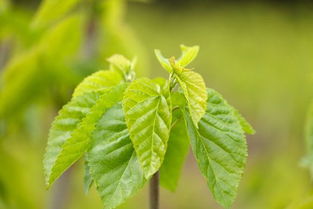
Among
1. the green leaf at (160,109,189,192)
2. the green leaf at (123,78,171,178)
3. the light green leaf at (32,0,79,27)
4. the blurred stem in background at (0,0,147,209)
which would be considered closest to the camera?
the green leaf at (123,78,171,178)

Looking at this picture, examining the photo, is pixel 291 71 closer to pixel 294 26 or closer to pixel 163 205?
pixel 294 26

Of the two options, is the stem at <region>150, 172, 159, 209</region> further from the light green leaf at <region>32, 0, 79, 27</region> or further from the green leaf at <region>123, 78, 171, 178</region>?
the light green leaf at <region>32, 0, 79, 27</region>

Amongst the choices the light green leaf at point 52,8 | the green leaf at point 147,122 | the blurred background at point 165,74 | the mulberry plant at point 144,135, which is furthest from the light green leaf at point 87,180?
the light green leaf at point 52,8

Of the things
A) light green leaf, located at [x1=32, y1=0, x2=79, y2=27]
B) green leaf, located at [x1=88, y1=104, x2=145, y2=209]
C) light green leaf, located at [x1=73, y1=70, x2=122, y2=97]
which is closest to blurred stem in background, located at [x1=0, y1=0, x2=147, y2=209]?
light green leaf, located at [x1=32, y1=0, x2=79, y2=27]

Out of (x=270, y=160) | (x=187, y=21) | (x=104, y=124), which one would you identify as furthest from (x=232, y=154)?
(x=187, y=21)

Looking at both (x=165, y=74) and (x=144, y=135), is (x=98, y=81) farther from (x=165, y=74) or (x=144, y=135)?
(x=165, y=74)

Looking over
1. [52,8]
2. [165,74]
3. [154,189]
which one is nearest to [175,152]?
[154,189]
